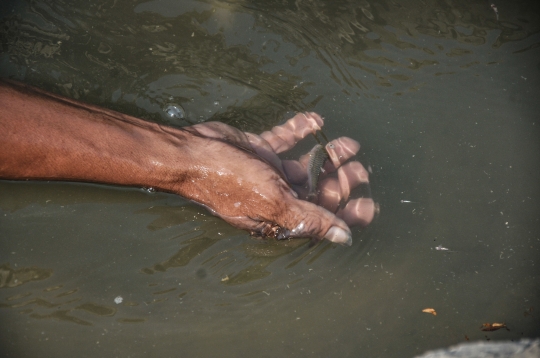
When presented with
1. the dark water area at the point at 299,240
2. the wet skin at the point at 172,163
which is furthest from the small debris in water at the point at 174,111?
the wet skin at the point at 172,163

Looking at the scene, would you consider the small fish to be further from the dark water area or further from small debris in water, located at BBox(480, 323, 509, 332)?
small debris in water, located at BBox(480, 323, 509, 332)

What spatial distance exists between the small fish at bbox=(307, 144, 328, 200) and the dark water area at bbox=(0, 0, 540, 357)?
279mm

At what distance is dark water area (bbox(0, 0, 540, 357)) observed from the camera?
2895mm

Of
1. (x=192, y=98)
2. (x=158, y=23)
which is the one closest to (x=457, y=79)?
(x=192, y=98)

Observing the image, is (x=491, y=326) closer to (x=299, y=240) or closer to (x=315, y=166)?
(x=299, y=240)

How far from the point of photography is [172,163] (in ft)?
9.37

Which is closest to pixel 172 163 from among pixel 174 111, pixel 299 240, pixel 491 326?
pixel 174 111

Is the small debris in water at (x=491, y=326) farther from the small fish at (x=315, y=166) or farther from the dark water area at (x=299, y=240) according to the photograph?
the small fish at (x=315, y=166)

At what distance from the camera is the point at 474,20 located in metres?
4.18

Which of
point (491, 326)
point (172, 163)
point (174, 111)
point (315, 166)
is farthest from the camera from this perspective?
point (174, 111)

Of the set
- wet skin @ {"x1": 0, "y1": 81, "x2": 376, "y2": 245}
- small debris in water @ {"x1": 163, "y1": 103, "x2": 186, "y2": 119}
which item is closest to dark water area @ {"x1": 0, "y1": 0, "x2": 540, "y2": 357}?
small debris in water @ {"x1": 163, "y1": 103, "x2": 186, "y2": 119}

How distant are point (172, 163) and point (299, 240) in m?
1.02

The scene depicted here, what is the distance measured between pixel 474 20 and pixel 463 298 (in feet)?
8.62

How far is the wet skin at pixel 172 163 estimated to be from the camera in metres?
2.63
